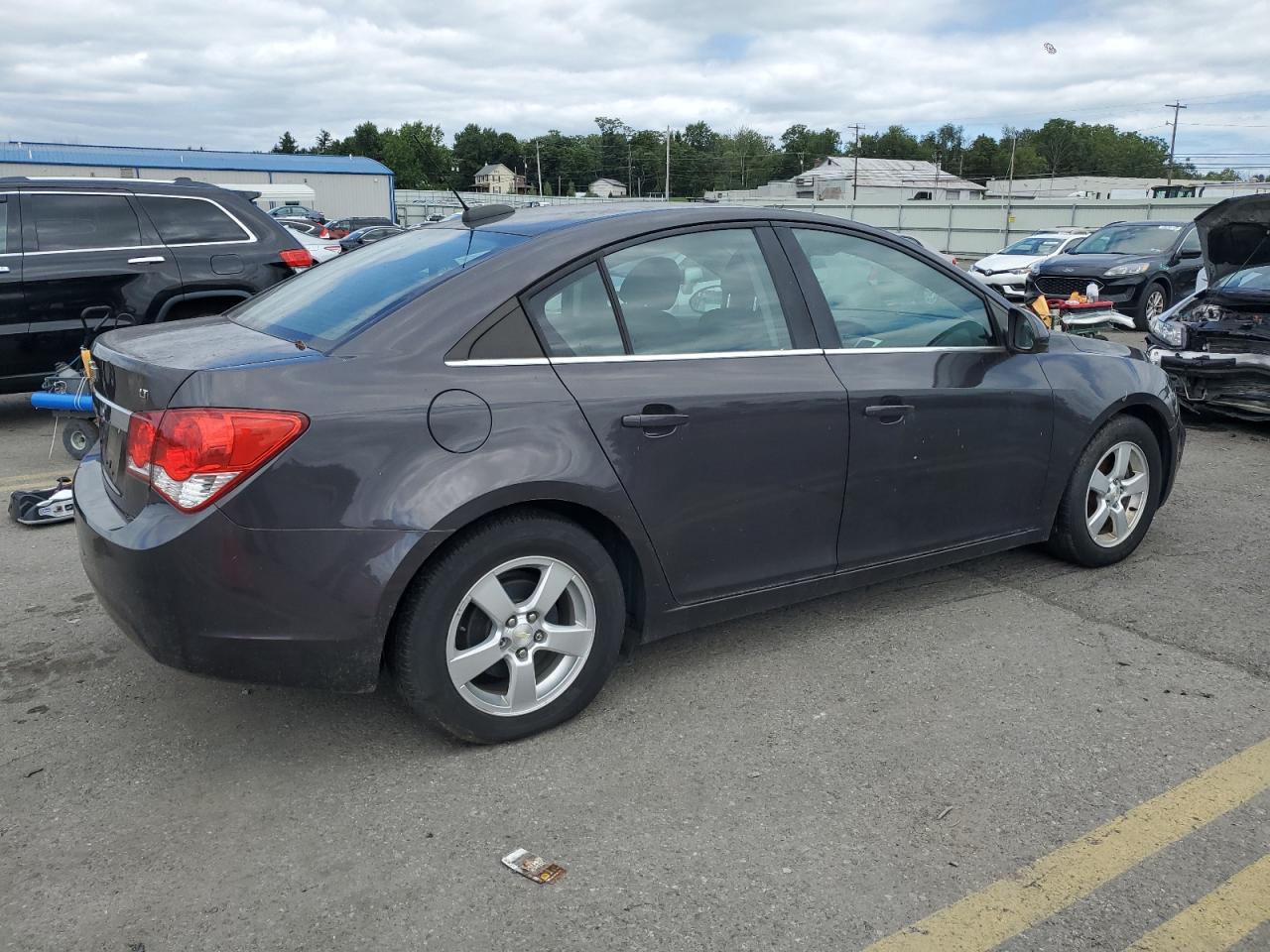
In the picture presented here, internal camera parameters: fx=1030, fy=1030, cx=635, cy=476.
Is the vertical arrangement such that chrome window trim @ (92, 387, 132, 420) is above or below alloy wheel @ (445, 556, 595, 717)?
above

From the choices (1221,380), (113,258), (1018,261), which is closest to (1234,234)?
(1221,380)

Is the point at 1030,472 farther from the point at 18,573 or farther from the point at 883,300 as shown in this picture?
the point at 18,573

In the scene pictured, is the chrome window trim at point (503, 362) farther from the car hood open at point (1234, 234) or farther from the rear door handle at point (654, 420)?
the car hood open at point (1234, 234)

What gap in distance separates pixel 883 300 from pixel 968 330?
464 mm

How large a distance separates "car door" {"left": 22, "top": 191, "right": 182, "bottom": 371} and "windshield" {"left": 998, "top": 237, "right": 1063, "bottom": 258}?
56.5ft

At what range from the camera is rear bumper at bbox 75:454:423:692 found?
273 cm

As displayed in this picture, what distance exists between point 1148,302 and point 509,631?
549 inches

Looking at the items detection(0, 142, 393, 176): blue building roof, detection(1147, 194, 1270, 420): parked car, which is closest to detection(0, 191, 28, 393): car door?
detection(1147, 194, 1270, 420): parked car

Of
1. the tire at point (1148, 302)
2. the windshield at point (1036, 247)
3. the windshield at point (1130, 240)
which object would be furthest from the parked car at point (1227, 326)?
the windshield at point (1036, 247)

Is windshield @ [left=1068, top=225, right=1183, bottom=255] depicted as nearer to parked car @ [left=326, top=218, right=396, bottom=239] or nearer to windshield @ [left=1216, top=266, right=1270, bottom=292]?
windshield @ [left=1216, top=266, right=1270, bottom=292]

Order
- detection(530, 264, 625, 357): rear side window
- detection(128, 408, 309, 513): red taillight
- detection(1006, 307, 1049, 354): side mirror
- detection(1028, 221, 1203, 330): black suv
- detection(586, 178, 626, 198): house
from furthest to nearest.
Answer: detection(586, 178, 626, 198): house < detection(1028, 221, 1203, 330): black suv < detection(1006, 307, 1049, 354): side mirror < detection(530, 264, 625, 357): rear side window < detection(128, 408, 309, 513): red taillight

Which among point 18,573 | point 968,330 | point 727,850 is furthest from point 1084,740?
point 18,573

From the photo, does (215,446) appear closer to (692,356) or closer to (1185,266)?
(692,356)

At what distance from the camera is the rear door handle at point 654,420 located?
3211 millimetres
